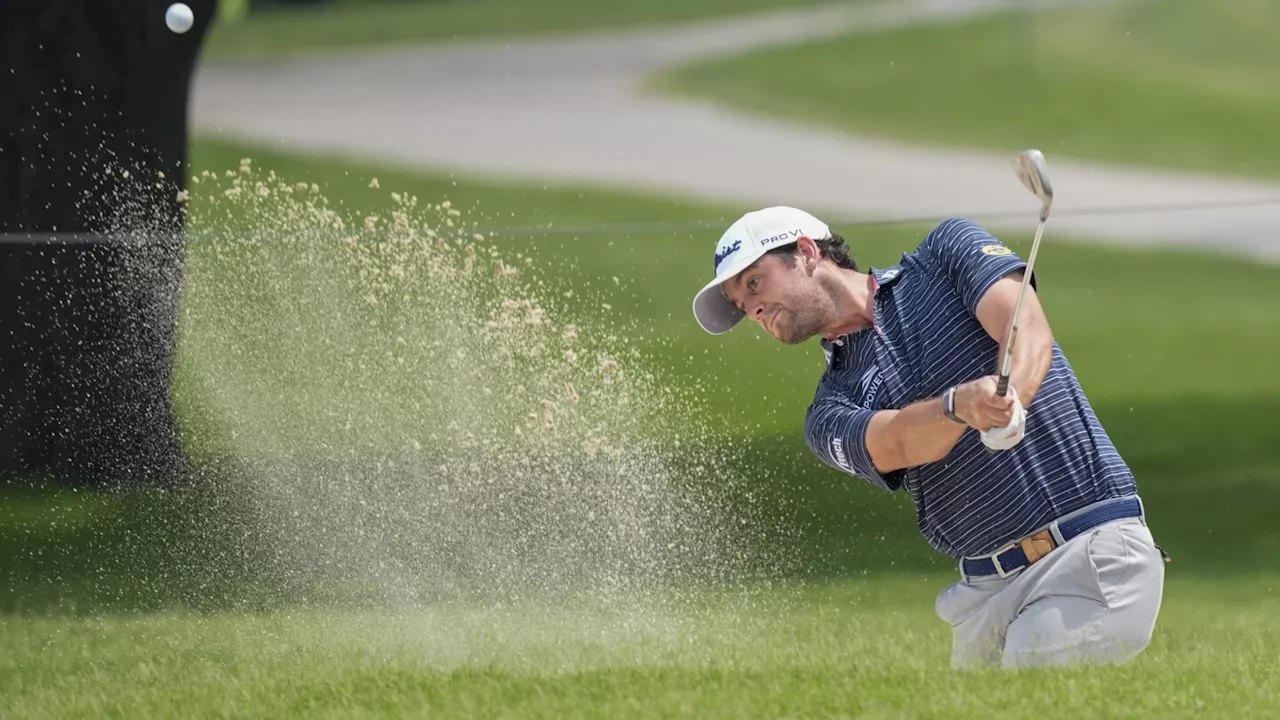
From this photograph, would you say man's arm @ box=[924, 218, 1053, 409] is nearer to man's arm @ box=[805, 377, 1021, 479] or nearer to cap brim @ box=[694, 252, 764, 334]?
man's arm @ box=[805, 377, 1021, 479]

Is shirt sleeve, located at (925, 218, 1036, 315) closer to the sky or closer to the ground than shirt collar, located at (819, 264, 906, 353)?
closer to the sky

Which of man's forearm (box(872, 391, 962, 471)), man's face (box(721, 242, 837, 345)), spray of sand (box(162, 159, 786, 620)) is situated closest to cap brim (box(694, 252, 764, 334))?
man's face (box(721, 242, 837, 345))

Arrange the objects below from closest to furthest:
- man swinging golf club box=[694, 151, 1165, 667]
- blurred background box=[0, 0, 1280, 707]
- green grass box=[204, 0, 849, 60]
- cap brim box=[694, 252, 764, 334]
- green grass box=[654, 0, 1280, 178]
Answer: man swinging golf club box=[694, 151, 1165, 667], cap brim box=[694, 252, 764, 334], blurred background box=[0, 0, 1280, 707], green grass box=[654, 0, 1280, 178], green grass box=[204, 0, 849, 60]

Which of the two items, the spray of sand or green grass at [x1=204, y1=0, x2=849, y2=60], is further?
green grass at [x1=204, y1=0, x2=849, y2=60]

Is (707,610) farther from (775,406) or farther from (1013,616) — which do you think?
(775,406)

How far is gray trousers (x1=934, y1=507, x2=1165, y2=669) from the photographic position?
4.74 meters

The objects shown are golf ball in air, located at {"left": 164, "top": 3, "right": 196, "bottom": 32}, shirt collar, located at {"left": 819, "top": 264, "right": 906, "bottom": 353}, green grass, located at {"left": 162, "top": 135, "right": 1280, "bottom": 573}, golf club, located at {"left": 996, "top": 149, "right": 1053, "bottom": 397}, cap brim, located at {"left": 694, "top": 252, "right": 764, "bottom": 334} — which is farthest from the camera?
green grass, located at {"left": 162, "top": 135, "right": 1280, "bottom": 573}

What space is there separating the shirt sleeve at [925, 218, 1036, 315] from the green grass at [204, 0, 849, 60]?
34473mm

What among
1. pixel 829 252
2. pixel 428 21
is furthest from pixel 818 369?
pixel 428 21

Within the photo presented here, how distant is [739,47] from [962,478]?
32.2 metres

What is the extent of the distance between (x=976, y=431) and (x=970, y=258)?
43 centimetres

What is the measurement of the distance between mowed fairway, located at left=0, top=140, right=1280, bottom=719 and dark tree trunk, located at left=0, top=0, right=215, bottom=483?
309 millimetres

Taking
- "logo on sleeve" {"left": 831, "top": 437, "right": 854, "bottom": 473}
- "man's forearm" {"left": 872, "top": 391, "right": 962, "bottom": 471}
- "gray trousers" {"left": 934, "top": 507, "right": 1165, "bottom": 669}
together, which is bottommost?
"gray trousers" {"left": 934, "top": 507, "right": 1165, "bottom": 669}

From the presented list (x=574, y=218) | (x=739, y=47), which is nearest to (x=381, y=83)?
(x=739, y=47)
